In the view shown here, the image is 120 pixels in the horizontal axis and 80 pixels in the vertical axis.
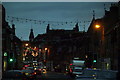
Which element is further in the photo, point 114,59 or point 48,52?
point 48,52

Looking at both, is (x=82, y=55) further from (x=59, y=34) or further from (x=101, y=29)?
(x=59, y=34)

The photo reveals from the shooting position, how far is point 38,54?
167875mm

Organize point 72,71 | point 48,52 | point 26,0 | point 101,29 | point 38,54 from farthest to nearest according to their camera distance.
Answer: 1. point 38,54
2. point 48,52
3. point 101,29
4. point 72,71
5. point 26,0

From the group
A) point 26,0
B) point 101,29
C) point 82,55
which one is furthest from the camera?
point 82,55

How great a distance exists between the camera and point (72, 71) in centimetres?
5609

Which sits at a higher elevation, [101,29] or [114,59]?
[101,29]

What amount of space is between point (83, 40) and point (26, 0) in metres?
68.4

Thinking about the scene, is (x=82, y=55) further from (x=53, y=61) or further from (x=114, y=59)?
(x=114, y=59)

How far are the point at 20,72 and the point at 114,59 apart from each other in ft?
46.5

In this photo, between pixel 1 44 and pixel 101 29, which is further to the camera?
pixel 101 29

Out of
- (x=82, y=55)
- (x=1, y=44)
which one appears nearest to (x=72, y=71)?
(x=1, y=44)

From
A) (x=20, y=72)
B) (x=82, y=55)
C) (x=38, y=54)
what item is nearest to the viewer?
(x=20, y=72)

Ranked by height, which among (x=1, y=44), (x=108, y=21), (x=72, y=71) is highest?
(x=108, y=21)

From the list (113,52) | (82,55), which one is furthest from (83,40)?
(113,52)
